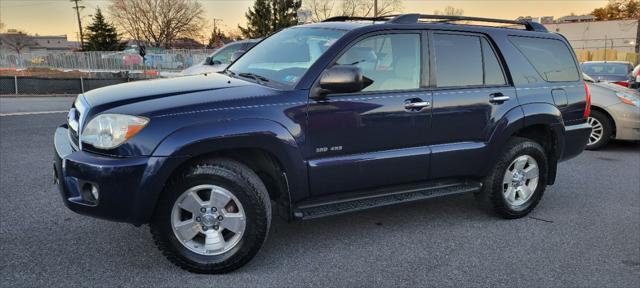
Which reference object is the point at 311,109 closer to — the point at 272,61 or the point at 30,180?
the point at 272,61

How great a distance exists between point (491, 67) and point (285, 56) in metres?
1.83

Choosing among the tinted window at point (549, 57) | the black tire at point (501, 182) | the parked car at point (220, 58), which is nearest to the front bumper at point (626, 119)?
the tinted window at point (549, 57)

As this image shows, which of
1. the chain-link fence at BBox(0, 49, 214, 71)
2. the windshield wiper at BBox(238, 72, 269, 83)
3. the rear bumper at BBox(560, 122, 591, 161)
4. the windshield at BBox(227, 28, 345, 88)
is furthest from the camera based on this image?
the chain-link fence at BBox(0, 49, 214, 71)

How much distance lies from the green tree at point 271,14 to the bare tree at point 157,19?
61.6 ft

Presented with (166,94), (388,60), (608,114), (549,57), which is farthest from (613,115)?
(166,94)

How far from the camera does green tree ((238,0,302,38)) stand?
48.1 metres

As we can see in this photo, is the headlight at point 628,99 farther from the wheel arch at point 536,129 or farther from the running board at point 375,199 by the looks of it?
the running board at point 375,199

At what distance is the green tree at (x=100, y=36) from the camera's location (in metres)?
56.4

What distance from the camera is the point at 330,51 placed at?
11.7 feet

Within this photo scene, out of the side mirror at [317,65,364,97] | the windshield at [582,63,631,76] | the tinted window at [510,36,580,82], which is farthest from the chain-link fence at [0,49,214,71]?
the side mirror at [317,65,364,97]

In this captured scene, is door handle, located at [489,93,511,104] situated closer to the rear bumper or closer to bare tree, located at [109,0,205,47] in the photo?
the rear bumper

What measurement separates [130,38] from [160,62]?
38168mm

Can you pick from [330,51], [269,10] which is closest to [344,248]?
[330,51]

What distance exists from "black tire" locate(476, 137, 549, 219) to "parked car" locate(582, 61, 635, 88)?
8.39 meters
